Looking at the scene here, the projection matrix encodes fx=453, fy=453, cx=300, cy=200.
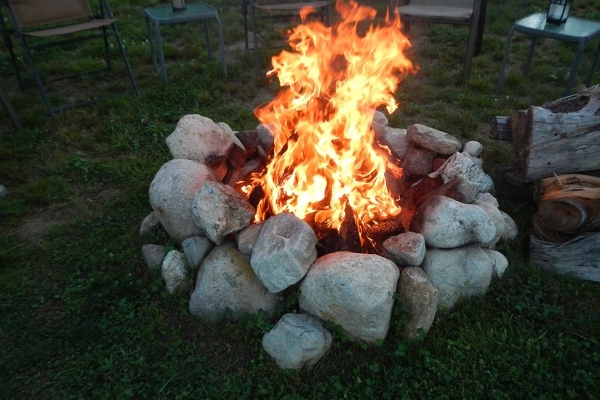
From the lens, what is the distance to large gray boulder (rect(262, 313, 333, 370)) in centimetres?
241

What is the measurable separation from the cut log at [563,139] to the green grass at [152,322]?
399 millimetres

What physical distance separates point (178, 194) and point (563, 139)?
2706mm

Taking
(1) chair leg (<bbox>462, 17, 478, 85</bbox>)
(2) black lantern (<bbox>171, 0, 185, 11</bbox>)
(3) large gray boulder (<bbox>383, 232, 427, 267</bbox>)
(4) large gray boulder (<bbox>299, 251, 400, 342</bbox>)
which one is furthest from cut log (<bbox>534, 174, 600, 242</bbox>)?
(2) black lantern (<bbox>171, 0, 185, 11</bbox>)

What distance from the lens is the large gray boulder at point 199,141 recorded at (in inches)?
127

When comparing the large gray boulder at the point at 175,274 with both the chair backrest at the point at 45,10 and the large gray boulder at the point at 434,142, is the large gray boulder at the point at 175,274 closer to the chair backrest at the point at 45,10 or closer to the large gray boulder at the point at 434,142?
the large gray boulder at the point at 434,142

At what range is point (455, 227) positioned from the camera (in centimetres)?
263

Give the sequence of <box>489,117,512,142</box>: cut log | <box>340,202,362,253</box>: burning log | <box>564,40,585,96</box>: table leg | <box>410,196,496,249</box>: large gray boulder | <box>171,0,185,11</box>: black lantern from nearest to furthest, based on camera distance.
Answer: <box>410,196,496,249</box>: large gray boulder, <box>340,202,362,253</box>: burning log, <box>489,117,512,142</box>: cut log, <box>564,40,585,96</box>: table leg, <box>171,0,185,11</box>: black lantern

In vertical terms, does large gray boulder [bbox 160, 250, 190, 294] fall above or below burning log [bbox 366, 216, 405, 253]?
below

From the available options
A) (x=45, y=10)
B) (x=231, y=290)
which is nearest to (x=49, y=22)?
(x=45, y=10)

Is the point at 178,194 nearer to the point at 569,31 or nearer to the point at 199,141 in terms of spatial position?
the point at 199,141

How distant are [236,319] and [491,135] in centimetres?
264

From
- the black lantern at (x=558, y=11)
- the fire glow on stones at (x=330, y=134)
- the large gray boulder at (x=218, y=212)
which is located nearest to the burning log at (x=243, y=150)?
the fire glow on stones at (x=330, y=134)

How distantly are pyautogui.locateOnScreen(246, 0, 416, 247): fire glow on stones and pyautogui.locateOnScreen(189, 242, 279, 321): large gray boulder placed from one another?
16.1 inches

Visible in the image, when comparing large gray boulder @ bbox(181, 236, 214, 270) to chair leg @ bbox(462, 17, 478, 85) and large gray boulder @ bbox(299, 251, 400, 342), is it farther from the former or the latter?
chair leg @ bbox(462, 17, 478, 85)
